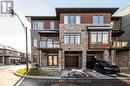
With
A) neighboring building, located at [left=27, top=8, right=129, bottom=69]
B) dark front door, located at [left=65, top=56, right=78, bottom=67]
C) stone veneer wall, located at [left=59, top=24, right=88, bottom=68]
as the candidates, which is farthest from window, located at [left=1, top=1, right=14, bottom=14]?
dark front door, located at [left=65, top=56, right=78, bottom=67]

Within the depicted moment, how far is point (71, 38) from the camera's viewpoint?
86.6ft

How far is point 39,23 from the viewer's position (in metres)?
31.6

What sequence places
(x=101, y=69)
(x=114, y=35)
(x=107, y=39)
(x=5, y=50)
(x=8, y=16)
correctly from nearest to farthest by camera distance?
(x=8, y=16)
(x=101, y=69)
(x=107, y=39)
(x=114, y=35)
(x=5, y=50)

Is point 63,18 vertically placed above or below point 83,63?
above

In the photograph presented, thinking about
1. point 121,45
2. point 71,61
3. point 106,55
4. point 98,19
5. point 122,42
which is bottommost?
point 71,61

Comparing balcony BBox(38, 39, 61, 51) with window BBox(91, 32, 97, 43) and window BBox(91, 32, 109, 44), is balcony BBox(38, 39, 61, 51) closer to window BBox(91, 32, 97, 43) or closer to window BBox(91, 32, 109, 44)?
window BBox(91, 32, 97, 43)

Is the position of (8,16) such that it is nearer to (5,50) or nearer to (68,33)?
(68,33)

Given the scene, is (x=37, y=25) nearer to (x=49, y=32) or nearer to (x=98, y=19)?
(x=49, y=32)

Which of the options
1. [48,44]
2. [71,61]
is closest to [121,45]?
[71,61]

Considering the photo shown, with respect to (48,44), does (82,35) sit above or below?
above

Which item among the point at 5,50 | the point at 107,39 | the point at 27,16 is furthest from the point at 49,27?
the point at 5,50

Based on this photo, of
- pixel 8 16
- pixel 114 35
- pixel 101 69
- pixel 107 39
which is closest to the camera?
pixel 8 16

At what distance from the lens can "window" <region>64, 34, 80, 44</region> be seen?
1040 inches

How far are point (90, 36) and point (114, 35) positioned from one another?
23.7ft
